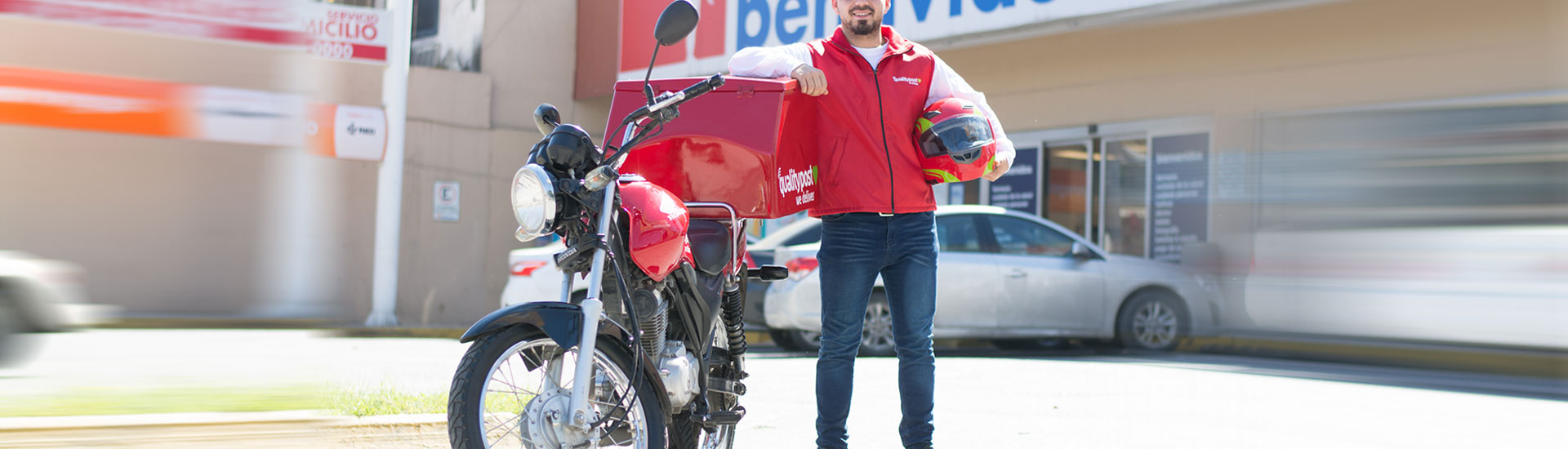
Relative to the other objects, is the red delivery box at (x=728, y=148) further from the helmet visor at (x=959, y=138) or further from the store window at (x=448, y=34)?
the store window at (x=448, y=34)

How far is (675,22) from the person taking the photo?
11.4 feet

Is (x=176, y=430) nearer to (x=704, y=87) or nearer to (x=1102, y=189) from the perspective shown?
(x=704, y=87)

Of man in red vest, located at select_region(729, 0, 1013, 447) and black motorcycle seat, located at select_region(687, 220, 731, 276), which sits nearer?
black motorcycle seat, located at select_region(687, 220, 731, 276)

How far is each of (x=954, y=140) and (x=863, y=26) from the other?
0.45 meters

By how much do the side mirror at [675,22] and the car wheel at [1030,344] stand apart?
8.98 metres

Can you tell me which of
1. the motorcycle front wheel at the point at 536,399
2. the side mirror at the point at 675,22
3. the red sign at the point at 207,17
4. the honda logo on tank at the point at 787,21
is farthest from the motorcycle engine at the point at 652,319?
the honda logo on tank at the point at 787,21

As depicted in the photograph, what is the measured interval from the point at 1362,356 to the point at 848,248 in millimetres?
8391

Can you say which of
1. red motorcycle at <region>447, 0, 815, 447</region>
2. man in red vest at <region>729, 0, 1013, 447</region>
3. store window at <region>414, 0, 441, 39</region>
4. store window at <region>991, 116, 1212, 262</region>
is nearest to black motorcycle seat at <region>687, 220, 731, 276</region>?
red motorcycle at <region>447, 0, 815, 447</region>

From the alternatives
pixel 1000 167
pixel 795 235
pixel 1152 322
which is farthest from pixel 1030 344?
pixel 1000 167

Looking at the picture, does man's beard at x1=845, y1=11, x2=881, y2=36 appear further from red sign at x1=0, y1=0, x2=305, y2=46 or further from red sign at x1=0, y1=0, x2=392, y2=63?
red sign at x1=0, y1=0, x2=305, y2=46

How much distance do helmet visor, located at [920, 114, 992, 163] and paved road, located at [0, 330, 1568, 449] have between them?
5.45 feet

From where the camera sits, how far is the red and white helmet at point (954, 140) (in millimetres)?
3959

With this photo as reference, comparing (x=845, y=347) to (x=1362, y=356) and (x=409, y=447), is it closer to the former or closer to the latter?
(x=409, y=447)

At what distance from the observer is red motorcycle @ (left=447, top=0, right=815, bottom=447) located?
318 cm
